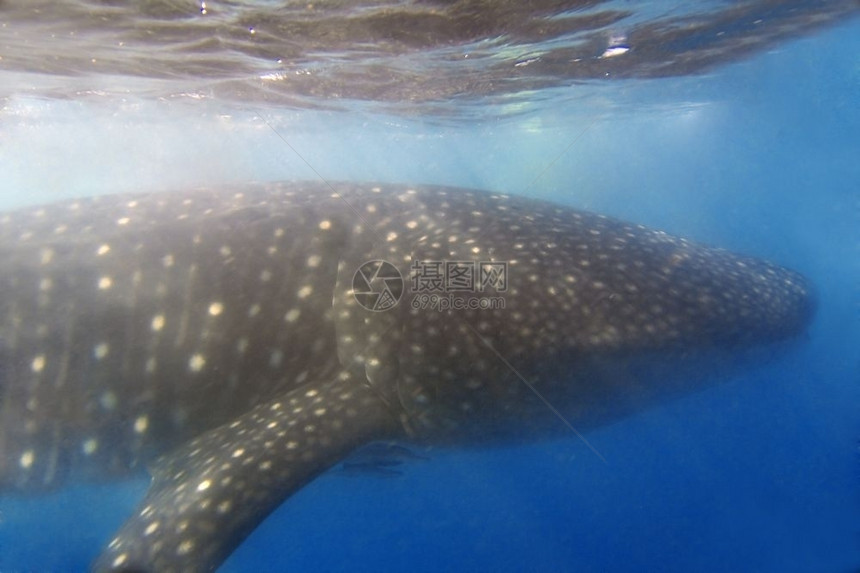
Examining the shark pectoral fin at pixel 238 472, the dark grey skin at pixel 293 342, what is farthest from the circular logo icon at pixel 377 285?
the shark pectoral fin at pixel 238 472

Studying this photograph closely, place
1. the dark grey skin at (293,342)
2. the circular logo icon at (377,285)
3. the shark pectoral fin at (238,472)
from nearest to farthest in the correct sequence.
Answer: the shark pectoral fin at (238,472) < the dark grey skin at (293,342) < the circular logo icon at (377,285)

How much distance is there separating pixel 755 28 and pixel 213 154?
3946 cm

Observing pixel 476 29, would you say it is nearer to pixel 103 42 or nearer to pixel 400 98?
pixel 103 42

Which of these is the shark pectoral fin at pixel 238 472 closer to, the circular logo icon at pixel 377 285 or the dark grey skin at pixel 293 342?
the dark grey skin at pixel 293 342

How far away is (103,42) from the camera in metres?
9.11

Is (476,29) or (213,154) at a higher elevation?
(476,29)

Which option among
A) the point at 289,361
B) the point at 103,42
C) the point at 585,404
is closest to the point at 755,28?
the point at 585,404

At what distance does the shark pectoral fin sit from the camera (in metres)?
2.77

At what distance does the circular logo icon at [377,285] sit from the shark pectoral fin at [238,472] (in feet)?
2.04

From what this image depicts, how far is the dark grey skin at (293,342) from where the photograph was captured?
3.55m

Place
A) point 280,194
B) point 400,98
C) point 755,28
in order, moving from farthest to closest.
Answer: point 400,98
point 755,28
point 280,194

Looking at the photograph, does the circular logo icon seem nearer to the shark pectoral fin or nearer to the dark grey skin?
the dark grey skin

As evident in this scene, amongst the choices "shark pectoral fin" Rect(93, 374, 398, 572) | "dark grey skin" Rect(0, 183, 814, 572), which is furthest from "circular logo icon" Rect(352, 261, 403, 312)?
"shark pectoral fin" Rect(93, 374, 398, 572)

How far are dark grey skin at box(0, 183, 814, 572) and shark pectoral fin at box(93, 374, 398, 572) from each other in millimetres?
18
